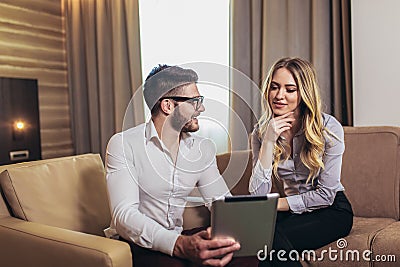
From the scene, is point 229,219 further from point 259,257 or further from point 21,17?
point 21,17

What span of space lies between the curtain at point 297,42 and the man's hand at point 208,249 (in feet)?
4.25

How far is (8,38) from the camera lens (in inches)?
140

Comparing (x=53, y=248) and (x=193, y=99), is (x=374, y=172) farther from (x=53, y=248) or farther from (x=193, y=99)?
(x=53, y=248)

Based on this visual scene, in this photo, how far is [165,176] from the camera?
164 cm

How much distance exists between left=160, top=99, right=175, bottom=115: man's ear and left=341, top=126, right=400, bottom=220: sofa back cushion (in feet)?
3.49

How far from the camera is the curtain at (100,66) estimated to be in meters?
3.65

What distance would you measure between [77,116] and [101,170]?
211 cm

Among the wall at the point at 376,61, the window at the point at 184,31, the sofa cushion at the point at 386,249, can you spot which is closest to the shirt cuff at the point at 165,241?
the sofa cushion at the point at 386,249

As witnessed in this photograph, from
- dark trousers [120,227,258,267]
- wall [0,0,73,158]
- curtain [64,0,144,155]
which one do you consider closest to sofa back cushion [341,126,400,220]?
dark trousers [120,227,258,267]

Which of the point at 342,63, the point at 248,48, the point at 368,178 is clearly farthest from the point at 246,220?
the point at 248,48

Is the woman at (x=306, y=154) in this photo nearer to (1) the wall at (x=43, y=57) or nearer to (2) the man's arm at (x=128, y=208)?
(2) the man's arm at (x=128, y=208)

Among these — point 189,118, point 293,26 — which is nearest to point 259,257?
point 189,118

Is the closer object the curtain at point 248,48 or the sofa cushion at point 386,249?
the sofa cushion at point 386,249

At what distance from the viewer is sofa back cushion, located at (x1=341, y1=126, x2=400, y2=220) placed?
2156mm
